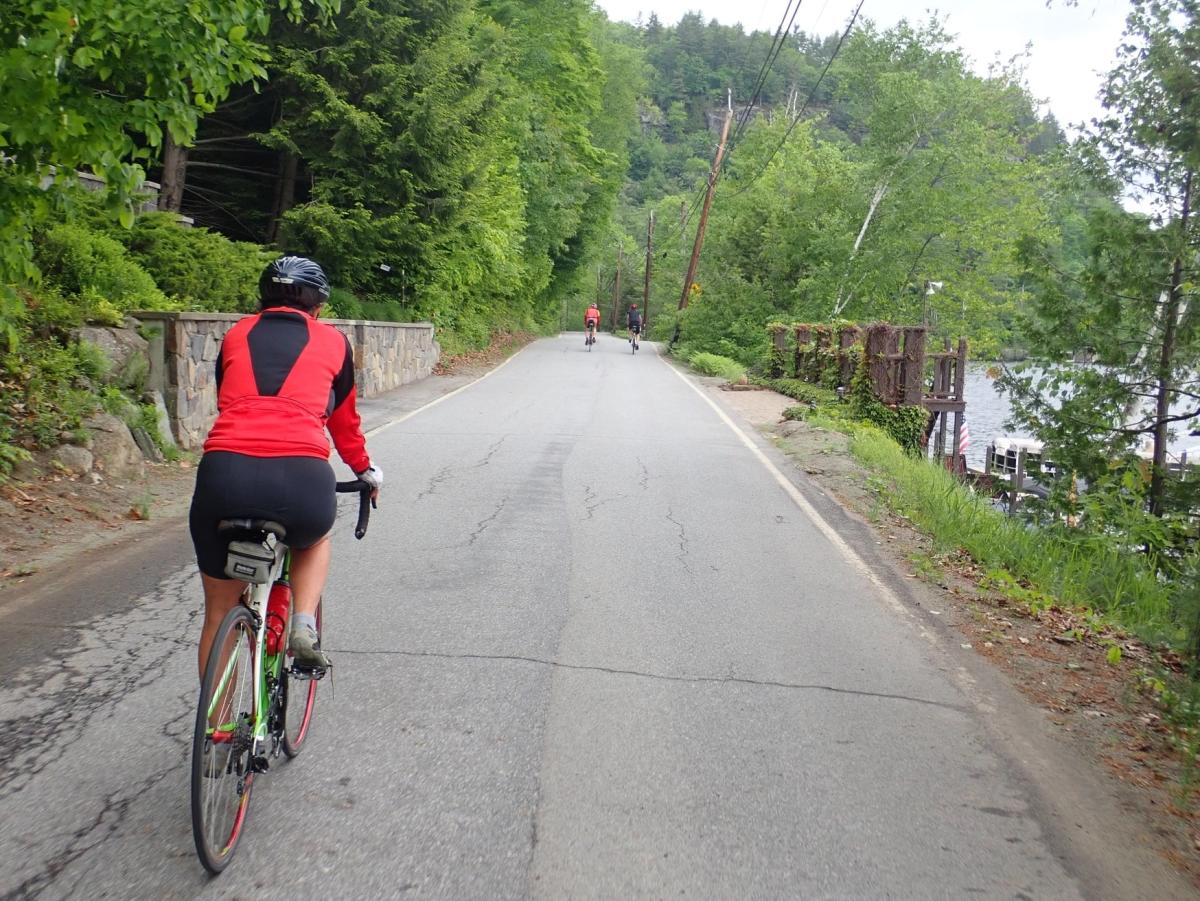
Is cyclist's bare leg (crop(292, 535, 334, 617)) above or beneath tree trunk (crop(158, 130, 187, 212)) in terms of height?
beneath

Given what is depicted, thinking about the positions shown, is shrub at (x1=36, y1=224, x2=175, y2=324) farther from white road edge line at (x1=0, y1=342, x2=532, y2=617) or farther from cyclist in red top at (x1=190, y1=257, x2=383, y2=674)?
cyclist in red top at (x1=190, y1=257, x2=383, y2=674)

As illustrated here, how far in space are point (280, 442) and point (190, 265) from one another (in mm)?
10324

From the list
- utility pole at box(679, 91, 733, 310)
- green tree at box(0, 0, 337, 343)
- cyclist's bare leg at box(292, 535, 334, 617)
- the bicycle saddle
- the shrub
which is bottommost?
cyclist's bare leg at box(292, 535, 334, 617)

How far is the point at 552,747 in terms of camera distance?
4.01 m

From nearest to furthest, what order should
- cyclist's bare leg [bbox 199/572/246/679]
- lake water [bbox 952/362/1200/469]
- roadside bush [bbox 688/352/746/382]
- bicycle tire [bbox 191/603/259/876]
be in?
1. bicycle tire [bbox 191/603/259/876]
2. cyclist's bare leg [bbox 199/572/246/679]
3. roadside bush [bbox 688/352/746/382]
4. lake water [bbox 952/362/1200/469]

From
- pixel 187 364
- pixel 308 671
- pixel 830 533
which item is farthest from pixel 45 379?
pixel 830 533

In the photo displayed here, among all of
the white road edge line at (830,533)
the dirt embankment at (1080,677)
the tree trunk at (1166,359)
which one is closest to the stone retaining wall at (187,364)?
the white road edge line at (830,533)

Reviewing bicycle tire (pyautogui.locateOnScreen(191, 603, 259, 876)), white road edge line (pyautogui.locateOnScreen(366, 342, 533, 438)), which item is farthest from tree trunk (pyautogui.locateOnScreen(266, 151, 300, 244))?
bicycle tire (pyautogui.locateOnScreen(191, 603, 259, 876))

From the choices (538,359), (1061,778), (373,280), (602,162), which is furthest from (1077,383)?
(602,162)

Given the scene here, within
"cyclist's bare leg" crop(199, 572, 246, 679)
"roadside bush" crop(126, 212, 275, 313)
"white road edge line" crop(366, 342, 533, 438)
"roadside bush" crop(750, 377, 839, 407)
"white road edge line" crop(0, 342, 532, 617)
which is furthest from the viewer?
"roadside bush" crop(750, 377, 839, 407)

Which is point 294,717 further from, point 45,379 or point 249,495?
point 45,379

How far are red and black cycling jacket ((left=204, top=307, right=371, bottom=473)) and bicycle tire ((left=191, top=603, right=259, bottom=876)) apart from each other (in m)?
0.53

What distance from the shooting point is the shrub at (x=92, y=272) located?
9945 millimetres

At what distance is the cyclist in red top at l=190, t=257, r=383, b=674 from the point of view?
10.0ft
